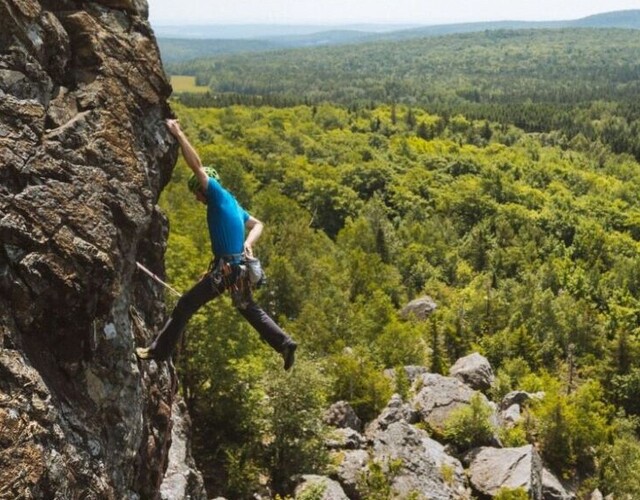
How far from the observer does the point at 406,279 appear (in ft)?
238

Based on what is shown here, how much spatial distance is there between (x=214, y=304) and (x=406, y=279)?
4951cm

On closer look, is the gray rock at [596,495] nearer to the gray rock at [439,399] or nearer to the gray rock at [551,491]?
the gray rock at [551,491]

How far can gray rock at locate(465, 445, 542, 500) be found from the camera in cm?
2583

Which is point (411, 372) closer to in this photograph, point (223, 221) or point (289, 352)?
point (289, 352)

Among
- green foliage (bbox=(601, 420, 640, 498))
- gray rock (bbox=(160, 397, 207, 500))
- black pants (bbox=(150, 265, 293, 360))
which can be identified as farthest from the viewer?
green foliage (bbox=(601, 420, 640, 498))

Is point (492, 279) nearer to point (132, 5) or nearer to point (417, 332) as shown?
point (417, 332)

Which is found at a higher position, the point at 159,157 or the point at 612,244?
the point at 159,157

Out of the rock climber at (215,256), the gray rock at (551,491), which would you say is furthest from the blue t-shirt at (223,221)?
the gray rock at (551,491)

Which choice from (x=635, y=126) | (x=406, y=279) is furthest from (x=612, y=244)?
(x=635, y=126)

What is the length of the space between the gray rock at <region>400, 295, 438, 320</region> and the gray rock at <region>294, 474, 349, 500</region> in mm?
36171

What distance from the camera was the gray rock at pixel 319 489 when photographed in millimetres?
20608

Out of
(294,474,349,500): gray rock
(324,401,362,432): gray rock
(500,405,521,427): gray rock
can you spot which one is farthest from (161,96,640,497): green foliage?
(324,401,362,432): gray rock

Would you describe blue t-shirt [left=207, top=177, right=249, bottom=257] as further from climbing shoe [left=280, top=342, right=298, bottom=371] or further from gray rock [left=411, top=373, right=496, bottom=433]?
gray rock [left=411, top=373, right=496, bottom=433]

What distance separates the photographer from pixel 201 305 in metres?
9.93
